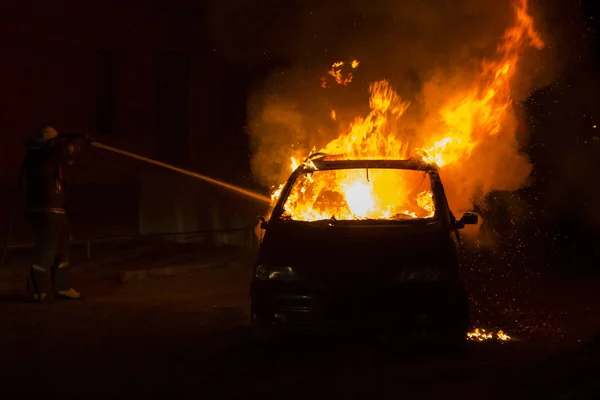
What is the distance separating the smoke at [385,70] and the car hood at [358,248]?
4.74 m

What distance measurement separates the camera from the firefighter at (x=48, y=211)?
10008 mm

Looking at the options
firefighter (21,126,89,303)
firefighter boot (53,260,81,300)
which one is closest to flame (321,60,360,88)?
firefighter (21,126,89,303)

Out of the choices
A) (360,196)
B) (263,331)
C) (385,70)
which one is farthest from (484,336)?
A: (385,70)

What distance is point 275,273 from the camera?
7.27 metres

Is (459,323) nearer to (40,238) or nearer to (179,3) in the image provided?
(40,238)

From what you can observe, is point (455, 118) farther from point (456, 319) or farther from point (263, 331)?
point (263, 331)

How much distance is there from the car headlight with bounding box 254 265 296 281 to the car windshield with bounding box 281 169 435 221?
0.85 m

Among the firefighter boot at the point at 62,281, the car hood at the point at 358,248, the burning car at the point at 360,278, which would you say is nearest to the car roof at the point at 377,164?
the burning car at the point at 360,278

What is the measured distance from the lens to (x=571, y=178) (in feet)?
113

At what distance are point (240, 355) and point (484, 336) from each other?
2.38 metres

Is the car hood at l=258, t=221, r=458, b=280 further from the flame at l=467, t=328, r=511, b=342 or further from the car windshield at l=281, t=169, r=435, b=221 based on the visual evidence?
the flame at l=467, t=328, r=511, b=342

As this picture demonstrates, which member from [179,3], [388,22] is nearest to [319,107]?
[388,22]

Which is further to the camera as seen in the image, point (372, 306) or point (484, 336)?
point (484, 336)

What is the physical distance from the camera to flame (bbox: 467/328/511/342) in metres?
8.05
